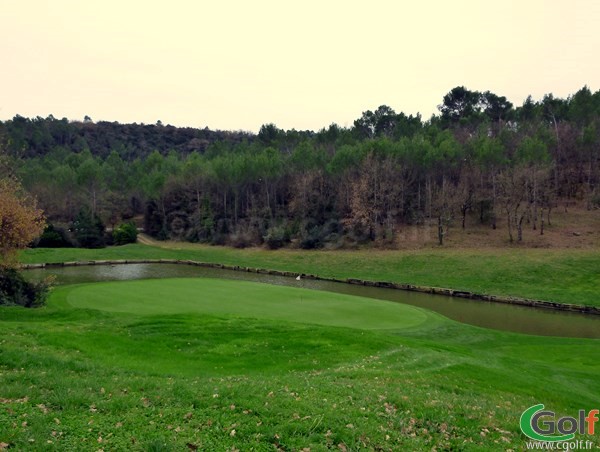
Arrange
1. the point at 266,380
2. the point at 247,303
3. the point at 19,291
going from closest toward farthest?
the point at 266,380, the point at 19,291, the point at 247,303

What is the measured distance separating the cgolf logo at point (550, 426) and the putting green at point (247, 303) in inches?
588

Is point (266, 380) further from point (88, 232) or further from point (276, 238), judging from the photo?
point (88, 232)

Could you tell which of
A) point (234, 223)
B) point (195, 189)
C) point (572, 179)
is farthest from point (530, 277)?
point (195, 189)

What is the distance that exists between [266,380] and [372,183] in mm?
69429

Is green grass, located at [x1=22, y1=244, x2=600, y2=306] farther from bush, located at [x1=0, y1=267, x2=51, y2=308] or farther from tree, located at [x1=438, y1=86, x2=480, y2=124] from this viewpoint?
tree, located at [x1=438, y1=86, x2=480, y2=124]

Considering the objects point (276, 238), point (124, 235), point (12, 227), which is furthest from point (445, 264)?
point (124, 235)

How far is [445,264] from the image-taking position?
61.7 metres

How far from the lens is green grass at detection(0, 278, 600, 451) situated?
10.1 meters

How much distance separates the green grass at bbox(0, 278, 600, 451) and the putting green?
25cm

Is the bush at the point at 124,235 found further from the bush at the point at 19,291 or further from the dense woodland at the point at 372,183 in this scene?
the bush at the point at 19,291

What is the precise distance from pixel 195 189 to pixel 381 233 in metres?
44.5

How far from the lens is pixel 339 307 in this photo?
3441 cm

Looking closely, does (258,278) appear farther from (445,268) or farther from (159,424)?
Result: (159,424)

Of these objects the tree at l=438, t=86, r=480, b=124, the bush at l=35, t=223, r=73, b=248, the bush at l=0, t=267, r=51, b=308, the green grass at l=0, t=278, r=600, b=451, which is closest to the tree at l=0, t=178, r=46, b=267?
the bush at l=0, t=267, r=51, b=308
